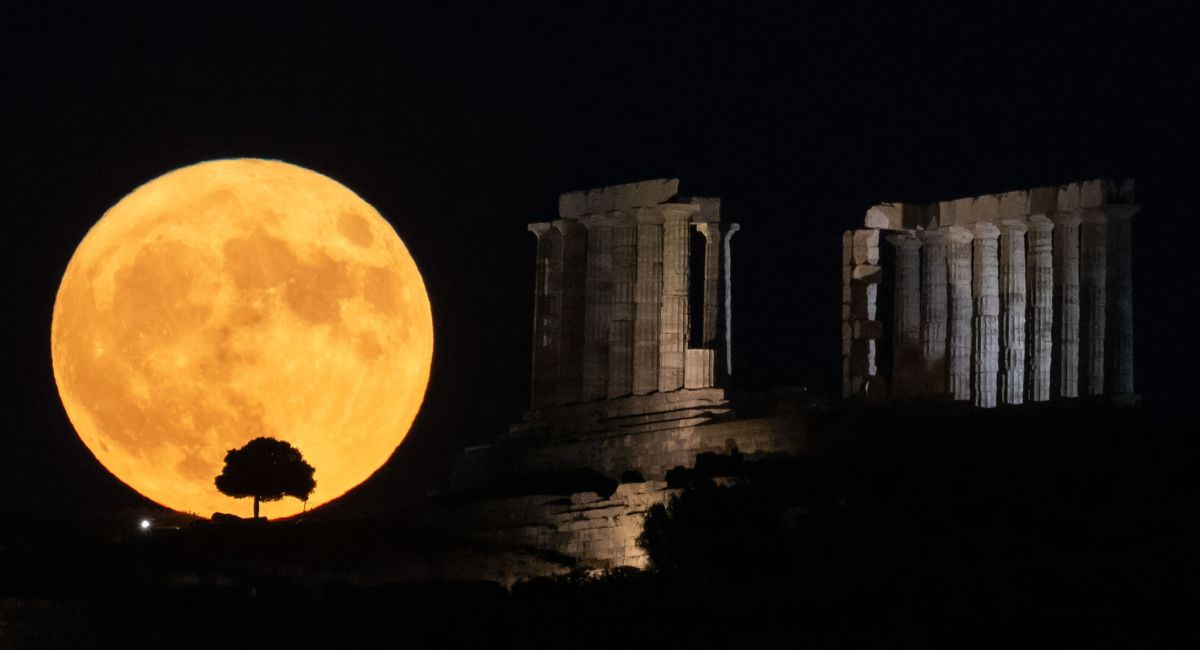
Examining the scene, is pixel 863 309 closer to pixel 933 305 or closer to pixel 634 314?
pixel 933 305

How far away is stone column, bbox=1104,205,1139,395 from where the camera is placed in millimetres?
90562

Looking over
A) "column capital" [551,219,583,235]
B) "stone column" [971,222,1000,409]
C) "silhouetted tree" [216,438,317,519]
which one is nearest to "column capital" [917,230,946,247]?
"stone column" [971,222,1000,409]

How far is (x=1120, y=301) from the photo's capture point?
91.1 meters

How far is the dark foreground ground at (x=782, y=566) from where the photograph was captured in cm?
6731

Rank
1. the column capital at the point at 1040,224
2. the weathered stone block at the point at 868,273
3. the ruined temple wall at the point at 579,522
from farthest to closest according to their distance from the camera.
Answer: the weathered stone block at the point at 868,273, the column capital at the point at 1040,224, the ruined temple wall at the point at 579,522

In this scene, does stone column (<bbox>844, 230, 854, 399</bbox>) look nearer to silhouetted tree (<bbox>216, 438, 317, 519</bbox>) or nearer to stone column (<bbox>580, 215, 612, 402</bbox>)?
stone column (<bbox>580, 215, 612, 402</bbox>)

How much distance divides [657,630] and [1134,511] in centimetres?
1508

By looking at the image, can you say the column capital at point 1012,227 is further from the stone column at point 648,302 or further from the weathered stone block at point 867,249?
the stone column at point 648,302

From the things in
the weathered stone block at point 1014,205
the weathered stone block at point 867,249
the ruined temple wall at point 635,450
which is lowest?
the ruined temple wall at point 635,450

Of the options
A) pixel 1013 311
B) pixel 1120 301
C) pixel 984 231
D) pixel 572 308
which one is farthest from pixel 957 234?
pixel 572 308

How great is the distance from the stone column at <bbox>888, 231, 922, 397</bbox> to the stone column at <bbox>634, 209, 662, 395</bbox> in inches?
313

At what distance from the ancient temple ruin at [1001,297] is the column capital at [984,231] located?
0.11ft

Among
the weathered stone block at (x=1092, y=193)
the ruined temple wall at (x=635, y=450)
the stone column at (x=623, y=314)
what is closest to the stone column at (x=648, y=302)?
the stone column at (x=623, y=314)

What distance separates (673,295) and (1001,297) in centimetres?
1066
